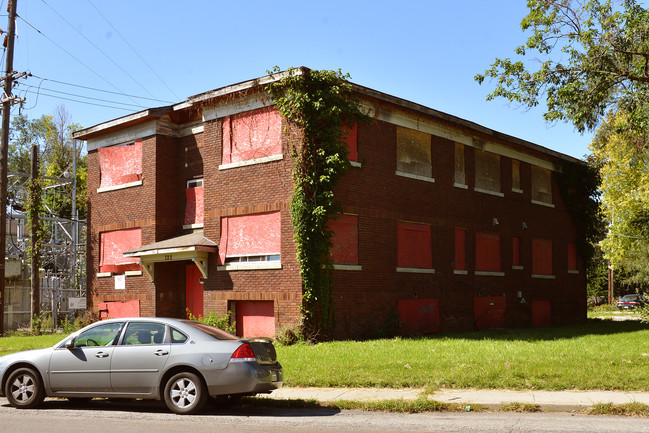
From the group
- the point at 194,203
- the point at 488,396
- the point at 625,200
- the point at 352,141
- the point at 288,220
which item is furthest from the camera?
the point at 625,200

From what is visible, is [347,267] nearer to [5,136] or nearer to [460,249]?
[460,249]

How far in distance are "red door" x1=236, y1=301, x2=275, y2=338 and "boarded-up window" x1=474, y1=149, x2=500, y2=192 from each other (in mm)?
10611

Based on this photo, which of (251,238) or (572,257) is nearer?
(251,238)

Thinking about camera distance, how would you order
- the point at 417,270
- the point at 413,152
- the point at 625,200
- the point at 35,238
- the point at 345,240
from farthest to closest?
the point at 625,200, the point at 35,238, the point at 413,152, the point at 417,270, the point at 345,240

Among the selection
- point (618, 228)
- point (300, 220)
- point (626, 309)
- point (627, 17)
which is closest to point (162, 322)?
point (300, 220)

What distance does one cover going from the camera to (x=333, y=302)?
19.7 m

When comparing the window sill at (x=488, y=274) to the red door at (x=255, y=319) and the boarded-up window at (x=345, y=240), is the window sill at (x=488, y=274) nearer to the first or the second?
the boarded-up window at (x=345, y=240)

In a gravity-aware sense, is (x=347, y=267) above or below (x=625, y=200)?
below

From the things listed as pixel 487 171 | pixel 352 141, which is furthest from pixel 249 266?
pixel 487 171

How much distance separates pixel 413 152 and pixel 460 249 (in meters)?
4.48

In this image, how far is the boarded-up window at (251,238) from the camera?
66.7 feet

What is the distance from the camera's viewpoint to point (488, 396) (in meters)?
10.7

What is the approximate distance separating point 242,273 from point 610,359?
11201 mm

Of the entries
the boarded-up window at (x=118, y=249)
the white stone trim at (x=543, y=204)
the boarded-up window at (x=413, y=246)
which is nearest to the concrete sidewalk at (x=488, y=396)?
the boarded-up window at (x=413, y=246)
